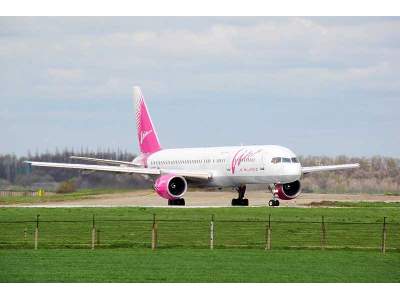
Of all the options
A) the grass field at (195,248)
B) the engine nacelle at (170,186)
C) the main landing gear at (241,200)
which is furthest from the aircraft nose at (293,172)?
the engine nacelle at (170,186)

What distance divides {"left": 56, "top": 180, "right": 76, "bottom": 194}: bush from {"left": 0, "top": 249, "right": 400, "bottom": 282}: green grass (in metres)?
52.1

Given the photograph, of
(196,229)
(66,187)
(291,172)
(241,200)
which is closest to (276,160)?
(291,172)

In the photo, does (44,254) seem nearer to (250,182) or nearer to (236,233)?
(236,233)

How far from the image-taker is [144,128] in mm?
94438

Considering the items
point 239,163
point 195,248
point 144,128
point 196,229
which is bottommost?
point 195,248

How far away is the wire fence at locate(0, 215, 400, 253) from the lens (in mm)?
46438

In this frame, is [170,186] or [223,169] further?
[223,169]

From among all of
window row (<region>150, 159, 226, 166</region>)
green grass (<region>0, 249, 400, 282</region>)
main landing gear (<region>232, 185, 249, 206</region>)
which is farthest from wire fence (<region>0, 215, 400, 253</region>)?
window row (<region>150, 159, 226, 166</region>)

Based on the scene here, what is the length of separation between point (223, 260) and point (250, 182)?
37.1m

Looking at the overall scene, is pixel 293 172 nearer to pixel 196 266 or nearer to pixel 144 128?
pixel 144 128

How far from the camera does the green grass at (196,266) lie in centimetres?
3409

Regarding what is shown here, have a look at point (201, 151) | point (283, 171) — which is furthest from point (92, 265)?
point (201, 151)

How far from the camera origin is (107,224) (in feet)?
180

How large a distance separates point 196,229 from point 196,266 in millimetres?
14689
